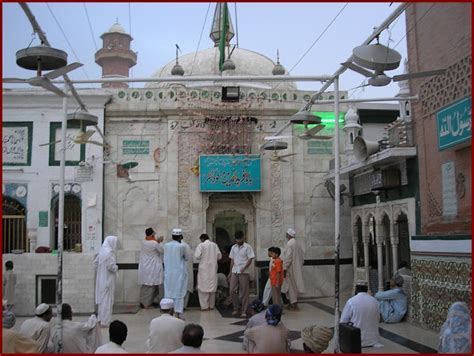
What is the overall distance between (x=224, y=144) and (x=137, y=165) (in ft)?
6.89

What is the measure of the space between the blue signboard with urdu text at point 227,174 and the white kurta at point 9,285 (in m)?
4.54

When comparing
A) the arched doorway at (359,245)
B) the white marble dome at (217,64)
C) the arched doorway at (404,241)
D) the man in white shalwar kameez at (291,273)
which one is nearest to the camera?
the man in white shalwar kameez at (291,273)

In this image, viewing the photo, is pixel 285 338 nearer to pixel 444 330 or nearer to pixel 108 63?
pixel 444 330

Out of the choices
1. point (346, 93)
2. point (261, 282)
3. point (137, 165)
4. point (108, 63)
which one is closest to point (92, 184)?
point (137, 165)

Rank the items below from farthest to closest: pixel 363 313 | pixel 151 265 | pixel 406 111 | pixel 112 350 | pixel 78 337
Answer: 1. pixel 151 265
2. pixel 406 111
3. pixel 363 313
4. pixel 78 337
5. pixel 112 350

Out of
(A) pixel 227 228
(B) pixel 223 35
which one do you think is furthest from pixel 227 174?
(A) pixel 227 228

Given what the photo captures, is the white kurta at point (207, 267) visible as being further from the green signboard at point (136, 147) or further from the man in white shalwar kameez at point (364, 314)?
the man in white shalwar kameez at point (364, 314)

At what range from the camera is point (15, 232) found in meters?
12.7

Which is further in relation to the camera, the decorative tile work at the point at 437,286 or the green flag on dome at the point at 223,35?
the green flag on dome at the point at 223,35

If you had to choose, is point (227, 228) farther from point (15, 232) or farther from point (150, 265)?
point (15, 232)

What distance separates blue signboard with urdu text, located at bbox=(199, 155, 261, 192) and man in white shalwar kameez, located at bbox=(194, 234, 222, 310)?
183 cm

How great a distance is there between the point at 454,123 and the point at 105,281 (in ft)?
20.2

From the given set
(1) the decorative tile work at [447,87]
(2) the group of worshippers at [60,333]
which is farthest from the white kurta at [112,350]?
(1) the decorative tile work at [447,87]

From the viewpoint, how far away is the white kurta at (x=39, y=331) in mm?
5453
